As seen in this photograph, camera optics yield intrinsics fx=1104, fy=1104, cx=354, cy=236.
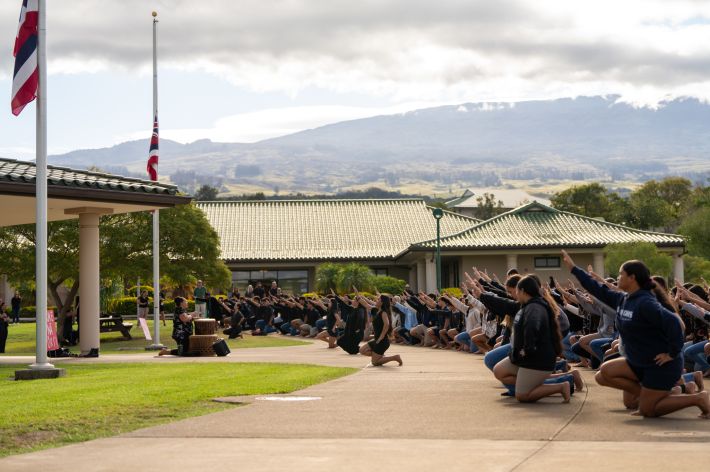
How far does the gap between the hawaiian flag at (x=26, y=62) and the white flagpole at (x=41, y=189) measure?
0.12 metres

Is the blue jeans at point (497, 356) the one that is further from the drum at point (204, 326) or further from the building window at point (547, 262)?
the building window at point (547, 262)

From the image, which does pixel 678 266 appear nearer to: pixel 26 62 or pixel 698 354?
pixel 698 354

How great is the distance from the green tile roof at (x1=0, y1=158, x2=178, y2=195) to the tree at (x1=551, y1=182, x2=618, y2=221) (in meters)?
84.8

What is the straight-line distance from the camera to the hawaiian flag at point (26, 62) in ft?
60.2

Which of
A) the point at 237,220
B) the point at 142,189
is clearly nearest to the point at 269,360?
the point at 142,189

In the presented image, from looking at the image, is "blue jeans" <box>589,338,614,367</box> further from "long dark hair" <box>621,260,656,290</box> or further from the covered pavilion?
the covered pavilion

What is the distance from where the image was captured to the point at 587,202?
359 feet

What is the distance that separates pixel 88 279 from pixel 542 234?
109 ft

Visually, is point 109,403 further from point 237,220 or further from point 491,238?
point 237,220

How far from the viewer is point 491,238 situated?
5462 cm

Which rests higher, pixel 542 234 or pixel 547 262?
pixel 542 234

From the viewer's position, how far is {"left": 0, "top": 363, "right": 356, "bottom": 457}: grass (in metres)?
11.3

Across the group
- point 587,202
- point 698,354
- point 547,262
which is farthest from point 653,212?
point 698,354

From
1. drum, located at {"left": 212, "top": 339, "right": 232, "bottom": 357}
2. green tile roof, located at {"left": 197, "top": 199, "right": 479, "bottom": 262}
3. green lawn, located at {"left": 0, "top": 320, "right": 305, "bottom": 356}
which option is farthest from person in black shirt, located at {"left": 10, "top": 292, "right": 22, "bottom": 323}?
drum, located at {"left": 212, "top": 339, "right": 232, "bottom": 357}
